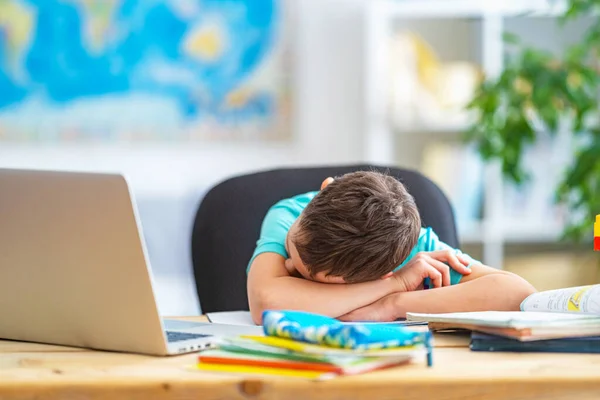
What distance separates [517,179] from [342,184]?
1.77m

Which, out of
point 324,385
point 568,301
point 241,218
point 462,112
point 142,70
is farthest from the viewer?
point 142,70

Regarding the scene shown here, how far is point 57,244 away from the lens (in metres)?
0.99

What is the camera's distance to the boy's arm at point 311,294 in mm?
1298

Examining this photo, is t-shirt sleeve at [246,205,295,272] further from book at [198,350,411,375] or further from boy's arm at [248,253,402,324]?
book at [198,350,411,375]

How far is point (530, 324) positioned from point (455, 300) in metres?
0.33

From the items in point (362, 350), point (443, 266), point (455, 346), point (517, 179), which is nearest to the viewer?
point (362, 350)

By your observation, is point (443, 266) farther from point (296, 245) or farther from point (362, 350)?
point (362, 350)

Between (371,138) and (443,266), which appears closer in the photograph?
(443,266)

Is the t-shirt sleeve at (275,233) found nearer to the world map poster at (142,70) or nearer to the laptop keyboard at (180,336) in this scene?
the laptop keyboard at (180,336)

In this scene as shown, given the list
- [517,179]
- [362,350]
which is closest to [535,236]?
[517,179]

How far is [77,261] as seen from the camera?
990 millimetres

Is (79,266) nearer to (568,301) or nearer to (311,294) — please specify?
(311,294)

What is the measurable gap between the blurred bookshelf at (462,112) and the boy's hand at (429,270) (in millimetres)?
2216

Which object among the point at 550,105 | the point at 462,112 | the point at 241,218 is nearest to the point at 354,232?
the point at 241,218
